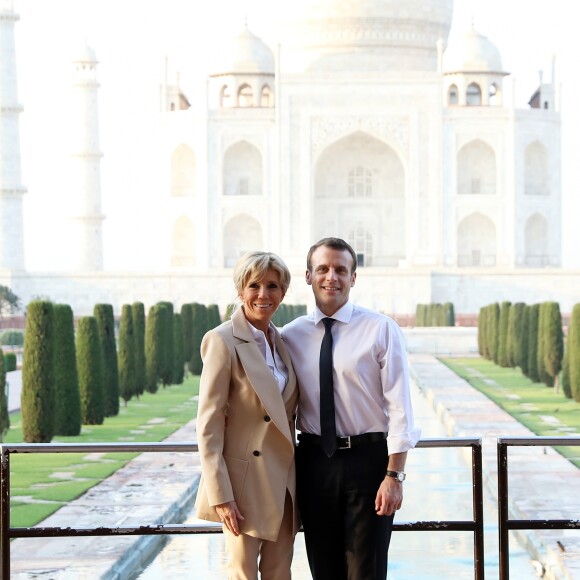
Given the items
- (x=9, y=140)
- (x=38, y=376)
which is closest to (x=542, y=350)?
(x=38, y=376)

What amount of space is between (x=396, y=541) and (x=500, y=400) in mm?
6062

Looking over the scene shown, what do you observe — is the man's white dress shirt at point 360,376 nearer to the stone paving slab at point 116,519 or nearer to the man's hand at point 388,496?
the man's hand at point 388,496

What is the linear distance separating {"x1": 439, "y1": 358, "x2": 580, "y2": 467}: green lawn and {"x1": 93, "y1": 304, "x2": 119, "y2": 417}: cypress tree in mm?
2734

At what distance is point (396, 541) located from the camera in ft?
13.1

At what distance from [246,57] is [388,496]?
2738 cm

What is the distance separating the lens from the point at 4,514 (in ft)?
8.99

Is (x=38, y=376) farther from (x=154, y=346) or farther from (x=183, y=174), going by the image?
(x=183, y=174)

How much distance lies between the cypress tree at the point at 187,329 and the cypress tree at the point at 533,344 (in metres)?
3.61

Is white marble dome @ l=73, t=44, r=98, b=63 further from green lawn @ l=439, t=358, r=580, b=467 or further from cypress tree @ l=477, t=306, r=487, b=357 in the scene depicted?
green lawn @ l=439, t=358, r=580, b=467

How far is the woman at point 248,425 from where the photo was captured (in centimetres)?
241

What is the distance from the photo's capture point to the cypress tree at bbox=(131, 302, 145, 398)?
414 inches

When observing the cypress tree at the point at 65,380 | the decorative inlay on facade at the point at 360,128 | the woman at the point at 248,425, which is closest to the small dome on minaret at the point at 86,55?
the decorative inlay on facade at the point at 360,128

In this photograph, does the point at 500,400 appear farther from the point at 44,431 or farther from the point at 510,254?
the point at 510,254

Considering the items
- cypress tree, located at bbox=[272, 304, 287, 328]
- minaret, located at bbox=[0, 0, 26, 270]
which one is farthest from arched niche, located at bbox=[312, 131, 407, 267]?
cypress tree, located at bbox=[272, 304, 287, 328]
